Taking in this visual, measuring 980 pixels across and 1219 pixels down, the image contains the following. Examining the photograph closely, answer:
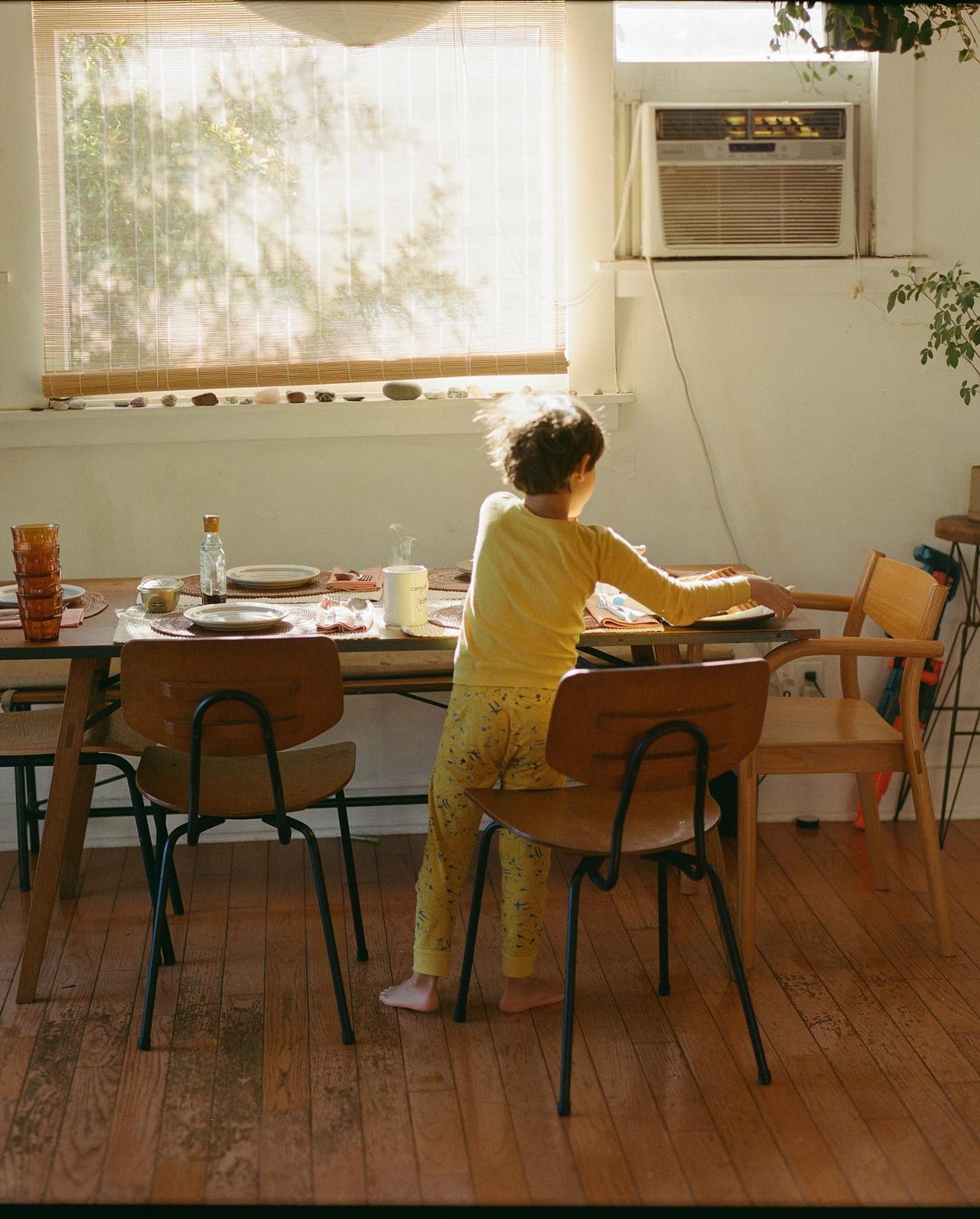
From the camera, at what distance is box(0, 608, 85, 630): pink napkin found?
2.72 metres

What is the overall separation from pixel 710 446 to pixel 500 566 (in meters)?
1.32

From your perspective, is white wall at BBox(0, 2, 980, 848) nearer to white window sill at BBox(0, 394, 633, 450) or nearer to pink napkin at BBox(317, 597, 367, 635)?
white window sill at BBox(0, 394, 633, 450)

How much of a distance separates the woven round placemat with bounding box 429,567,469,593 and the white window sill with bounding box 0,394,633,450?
440mm

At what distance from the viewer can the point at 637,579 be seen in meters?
2.51

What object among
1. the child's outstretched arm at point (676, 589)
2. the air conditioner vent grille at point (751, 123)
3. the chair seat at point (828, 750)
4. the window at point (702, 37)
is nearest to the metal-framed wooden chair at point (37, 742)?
the child's outstretched arm at point (676, 589)

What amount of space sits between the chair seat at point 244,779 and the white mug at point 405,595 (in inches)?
12.2

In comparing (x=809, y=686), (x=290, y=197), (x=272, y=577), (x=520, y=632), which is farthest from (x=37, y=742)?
(x=809, y=686)

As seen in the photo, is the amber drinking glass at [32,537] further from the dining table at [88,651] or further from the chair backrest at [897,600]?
the chair backrest at [897,600]

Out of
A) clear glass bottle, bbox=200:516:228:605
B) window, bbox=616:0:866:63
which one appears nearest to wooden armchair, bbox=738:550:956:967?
clear glass bottle, bbox=200:516:228:605

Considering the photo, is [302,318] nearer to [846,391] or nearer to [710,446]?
[710,446]

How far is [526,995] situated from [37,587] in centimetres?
127

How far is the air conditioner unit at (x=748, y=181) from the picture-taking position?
3428 millimetres

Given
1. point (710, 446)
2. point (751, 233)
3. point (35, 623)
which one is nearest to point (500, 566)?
point (35, 623)

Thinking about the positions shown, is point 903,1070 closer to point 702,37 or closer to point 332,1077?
point 332,1077
